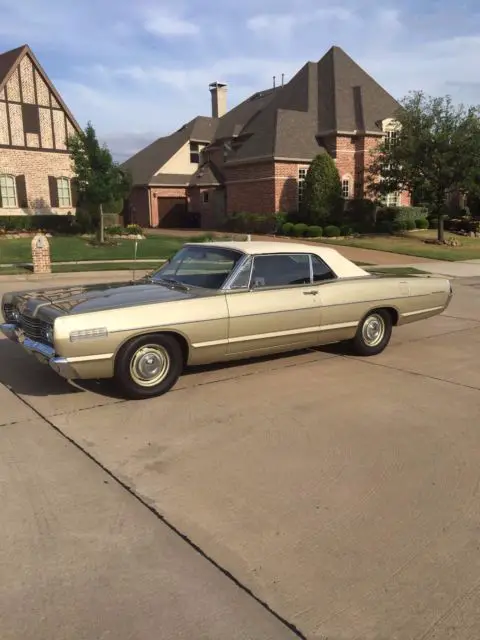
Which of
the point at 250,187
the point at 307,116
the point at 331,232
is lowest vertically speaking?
the point at 331,232

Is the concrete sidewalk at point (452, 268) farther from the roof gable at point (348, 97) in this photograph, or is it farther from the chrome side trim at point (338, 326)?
the roof gable at point (348, 97)

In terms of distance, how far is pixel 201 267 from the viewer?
19.6 feet

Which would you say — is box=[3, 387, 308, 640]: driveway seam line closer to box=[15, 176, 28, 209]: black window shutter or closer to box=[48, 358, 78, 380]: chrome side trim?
box=[48, 358, 78, 380]: chrome side trim

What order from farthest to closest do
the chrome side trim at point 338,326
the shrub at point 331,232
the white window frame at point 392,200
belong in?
the white window frame at point 392,200
the shrub at point 331,232
the chrome side trim at point 338,326

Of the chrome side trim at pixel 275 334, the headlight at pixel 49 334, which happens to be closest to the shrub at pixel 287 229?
the chrome side trim at pixel 275 334

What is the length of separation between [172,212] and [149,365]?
36380 mm

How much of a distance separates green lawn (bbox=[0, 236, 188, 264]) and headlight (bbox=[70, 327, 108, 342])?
15.6m

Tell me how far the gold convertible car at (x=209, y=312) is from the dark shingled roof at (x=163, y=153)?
3452cm

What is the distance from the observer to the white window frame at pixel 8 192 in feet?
99.8

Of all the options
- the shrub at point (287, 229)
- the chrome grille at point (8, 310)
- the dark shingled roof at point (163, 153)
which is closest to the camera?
the chrome grille at point (8, 310)

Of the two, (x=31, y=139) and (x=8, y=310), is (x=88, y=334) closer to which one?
(x=8, y=310)

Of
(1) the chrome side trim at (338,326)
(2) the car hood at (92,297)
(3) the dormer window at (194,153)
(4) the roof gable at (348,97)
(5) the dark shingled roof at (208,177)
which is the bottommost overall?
(1) the chrome side trim at (338,326)

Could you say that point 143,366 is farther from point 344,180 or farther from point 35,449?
point 344,180

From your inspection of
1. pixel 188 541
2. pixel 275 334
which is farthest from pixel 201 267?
pixel 188 541
